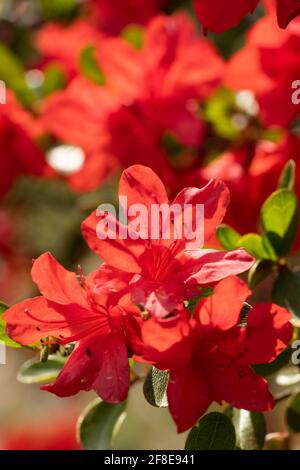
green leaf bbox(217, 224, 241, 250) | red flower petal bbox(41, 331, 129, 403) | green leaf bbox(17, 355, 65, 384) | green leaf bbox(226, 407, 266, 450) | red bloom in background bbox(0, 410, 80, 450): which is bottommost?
red bloom in background bbox(0, 410, 80, 450)

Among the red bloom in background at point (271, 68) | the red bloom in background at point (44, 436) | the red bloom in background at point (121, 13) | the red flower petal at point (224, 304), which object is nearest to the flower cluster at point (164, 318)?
the red flower petal at point (224, 304)

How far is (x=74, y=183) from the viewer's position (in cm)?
122

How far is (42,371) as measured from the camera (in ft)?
2.77

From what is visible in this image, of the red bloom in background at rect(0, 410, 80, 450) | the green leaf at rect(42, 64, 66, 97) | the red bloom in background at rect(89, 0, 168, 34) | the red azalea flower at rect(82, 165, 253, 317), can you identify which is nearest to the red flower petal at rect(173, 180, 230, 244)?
the red azalea flower at rect(82, 165, 253, 317)

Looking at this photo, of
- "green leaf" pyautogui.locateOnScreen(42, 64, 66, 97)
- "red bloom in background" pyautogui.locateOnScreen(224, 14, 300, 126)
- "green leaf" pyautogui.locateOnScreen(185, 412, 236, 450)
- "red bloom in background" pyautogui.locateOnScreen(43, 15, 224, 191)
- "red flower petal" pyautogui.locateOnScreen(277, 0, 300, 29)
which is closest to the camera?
"red flower petal" pyautogui.locateOnScreen(277, 0, 300, 29)

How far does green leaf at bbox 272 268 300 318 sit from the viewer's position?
0.75 metres

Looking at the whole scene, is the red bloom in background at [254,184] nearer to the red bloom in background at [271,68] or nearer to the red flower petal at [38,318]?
the red bloom in background at [271,68]

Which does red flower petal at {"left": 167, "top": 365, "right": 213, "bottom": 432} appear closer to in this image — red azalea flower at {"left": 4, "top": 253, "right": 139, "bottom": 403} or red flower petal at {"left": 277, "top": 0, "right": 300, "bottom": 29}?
red azalea flower at {"left": 4, "top": 253, "right": 139, "bottom": 403}

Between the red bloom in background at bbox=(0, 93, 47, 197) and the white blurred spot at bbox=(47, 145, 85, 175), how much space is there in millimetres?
23

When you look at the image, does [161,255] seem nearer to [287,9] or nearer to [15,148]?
[287,9]

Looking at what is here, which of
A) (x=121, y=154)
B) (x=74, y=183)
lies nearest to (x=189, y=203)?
(x=121, y=154)

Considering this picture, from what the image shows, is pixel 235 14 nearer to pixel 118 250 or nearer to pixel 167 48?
pixel 118 250

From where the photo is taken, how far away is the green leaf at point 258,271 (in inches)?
30.7

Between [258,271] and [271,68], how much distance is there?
29cm
